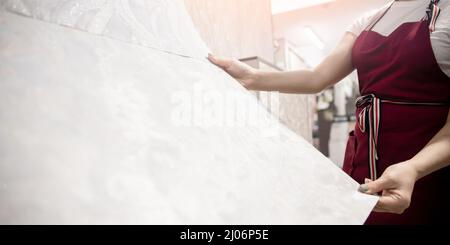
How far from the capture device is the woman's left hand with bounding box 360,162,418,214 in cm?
63

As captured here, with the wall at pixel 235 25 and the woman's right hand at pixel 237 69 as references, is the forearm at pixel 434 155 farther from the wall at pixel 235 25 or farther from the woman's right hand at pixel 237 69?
the wall at pixel 235 25

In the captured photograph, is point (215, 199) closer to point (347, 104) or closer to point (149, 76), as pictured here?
point (149, 76)

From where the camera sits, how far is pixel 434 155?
76cm

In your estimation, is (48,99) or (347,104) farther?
(347,104)

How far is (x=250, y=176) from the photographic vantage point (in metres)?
0.46

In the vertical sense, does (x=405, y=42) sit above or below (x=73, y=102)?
above

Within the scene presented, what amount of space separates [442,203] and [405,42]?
452 millimetres

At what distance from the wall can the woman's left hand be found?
3.14 ft

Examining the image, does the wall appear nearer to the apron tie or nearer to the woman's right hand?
the woman's right hand

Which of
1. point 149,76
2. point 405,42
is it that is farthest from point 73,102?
point 405,42

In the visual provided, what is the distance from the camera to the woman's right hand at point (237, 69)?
0.84 metres

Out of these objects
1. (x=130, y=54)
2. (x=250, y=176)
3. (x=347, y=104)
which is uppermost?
(x=347, y=104)

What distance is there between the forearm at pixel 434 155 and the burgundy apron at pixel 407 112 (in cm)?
8

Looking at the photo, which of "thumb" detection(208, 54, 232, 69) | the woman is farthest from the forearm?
"thumb" detection(208, 54, 232, 69)
